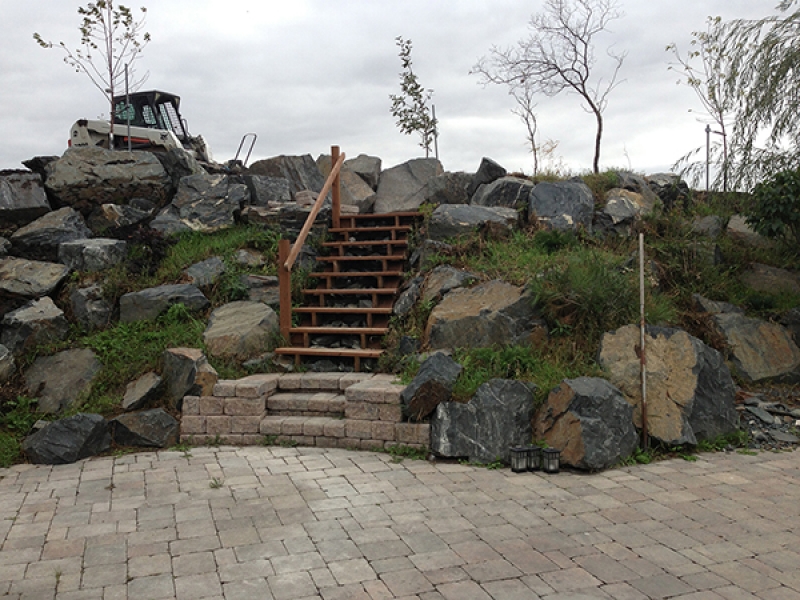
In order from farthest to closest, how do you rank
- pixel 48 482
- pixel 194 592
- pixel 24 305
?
pixel 24 305 < pixel 48 482 < pixel 194 592

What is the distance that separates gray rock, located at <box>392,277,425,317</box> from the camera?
25.5ft

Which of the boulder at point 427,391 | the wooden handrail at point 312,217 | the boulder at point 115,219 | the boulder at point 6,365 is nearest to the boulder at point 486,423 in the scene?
the boulder at point 427,391

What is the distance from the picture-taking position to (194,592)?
3525 mm

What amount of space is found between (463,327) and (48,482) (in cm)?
390

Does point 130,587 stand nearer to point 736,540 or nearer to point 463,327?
point 736,540

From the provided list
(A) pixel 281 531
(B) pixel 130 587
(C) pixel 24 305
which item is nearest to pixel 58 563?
(B) pixel 130 587

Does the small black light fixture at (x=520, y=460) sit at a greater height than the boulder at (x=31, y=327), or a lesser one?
lesser

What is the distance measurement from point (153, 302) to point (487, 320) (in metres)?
3.90

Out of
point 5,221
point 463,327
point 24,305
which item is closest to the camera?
point 463,327

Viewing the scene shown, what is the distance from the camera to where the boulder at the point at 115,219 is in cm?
964

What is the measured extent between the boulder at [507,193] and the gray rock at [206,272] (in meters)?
3.75

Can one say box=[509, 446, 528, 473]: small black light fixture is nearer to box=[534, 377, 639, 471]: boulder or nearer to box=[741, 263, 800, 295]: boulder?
box=[534, 377, 639, 471]: boulder

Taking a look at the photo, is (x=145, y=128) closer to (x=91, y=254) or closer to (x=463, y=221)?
(x=91, y=254)

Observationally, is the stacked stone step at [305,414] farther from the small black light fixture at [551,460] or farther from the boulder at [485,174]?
the boulder at [485,174]
